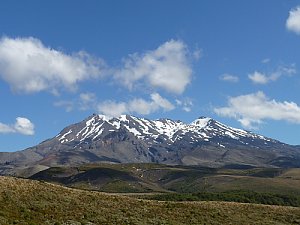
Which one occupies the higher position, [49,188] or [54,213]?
[49,188]

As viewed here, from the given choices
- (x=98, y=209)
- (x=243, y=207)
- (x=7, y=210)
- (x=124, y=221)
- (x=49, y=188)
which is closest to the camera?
(x=7, y=210)

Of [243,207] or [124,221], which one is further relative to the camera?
[243,207]

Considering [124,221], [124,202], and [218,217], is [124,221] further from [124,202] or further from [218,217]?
[218,217]

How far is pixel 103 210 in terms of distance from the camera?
58.0m

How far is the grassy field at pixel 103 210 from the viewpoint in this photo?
165ft

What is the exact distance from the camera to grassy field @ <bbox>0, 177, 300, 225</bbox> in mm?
50156

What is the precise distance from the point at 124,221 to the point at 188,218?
35.9ft

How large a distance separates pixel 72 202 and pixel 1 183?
377 inches

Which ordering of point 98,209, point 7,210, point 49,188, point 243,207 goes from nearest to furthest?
point 7,210, point 98,209, point 49,188, point 243,207

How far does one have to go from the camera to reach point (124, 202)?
65875 mm

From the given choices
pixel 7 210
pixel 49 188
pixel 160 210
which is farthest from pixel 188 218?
pixel 7 210

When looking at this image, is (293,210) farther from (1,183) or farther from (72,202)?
(1,183)

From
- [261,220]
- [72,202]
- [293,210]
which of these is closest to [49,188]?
[72,202]

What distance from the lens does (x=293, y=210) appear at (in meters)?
76.8
